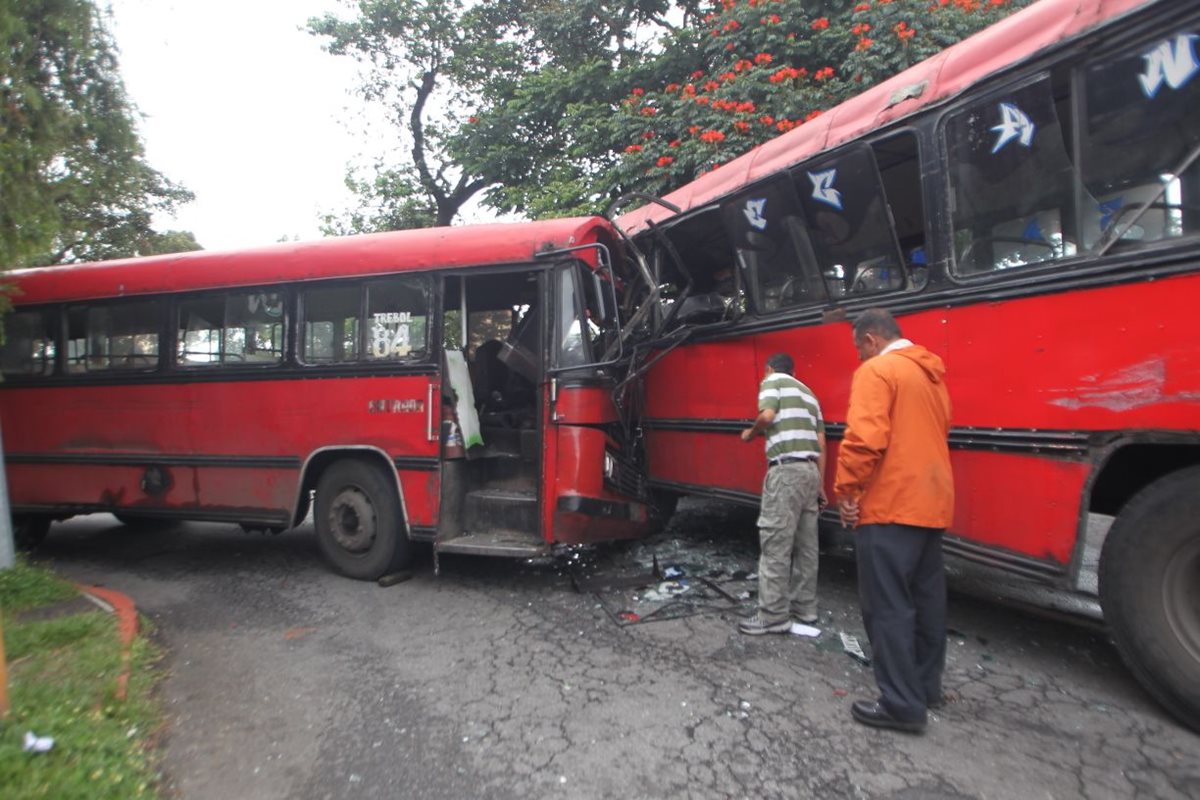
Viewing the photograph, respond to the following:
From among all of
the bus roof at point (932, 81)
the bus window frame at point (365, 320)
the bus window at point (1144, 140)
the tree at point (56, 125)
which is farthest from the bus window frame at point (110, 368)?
the bus window at point (1144, 140)

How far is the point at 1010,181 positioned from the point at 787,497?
2.01 m

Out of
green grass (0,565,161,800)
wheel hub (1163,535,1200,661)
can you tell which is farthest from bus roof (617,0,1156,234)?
green grass (0,565,161,800)

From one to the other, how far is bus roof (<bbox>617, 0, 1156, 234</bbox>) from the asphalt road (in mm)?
2929

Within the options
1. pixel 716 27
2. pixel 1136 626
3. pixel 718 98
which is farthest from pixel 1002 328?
pixel 716 27

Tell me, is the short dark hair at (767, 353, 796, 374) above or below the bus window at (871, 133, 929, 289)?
below

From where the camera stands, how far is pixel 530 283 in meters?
5.87

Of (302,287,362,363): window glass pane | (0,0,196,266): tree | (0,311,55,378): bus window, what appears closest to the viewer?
(0,0,196,266): tree

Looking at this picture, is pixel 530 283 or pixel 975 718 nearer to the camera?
pixel 975 718

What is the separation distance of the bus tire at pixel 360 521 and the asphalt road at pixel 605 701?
223 millimetres

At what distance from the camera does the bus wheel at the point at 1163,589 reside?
112 inches

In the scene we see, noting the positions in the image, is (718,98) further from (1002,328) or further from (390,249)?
(1002,328)

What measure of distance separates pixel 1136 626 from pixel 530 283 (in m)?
4.46

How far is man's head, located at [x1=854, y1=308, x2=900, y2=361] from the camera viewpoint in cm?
325

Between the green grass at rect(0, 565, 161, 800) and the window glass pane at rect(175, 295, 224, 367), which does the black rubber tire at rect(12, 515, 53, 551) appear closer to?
the window glass pane at rect(175, 295, 224, 367)
